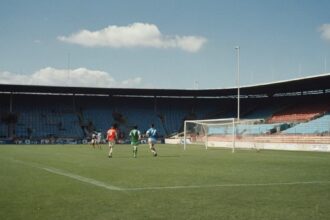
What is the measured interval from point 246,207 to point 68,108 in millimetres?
72915

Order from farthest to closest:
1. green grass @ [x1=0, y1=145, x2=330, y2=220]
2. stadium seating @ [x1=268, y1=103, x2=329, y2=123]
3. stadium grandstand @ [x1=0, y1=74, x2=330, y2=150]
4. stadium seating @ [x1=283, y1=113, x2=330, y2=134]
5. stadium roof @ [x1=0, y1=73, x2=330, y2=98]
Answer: stadium grandstand @ [x1=0, y1=74, x2=330, y2=150]
stadium roof @ [x1=0, y1=73, x2=330, y2=98]
stadium seating @ [x1=268, y1=103, x2=329, y2=123]
stadium seating @ [x1=283, y1=113, x2=330, y2=134]
green grass @ [x1=0, y1=145, x2=330, y2=220]

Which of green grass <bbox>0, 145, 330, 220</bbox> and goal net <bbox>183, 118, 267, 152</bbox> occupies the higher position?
goal net <bbox>183, 118, 267, 152</bbox>

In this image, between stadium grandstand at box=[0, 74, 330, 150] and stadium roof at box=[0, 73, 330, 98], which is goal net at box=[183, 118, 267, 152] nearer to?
stadium roof at box=[0, 73, 330, 98]

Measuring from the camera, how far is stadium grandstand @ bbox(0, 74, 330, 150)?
70125 millimetres

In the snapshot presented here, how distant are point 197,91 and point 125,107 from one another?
40.2ft

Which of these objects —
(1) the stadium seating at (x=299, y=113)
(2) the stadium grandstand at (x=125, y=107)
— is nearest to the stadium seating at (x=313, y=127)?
(1) the stadium seating at (x=299, y=113)

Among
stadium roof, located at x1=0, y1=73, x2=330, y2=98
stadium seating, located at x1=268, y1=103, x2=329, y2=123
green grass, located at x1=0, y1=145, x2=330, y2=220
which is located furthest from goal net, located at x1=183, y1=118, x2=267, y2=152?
green grass, located at x1=0, y1=145, x2=330, y2=220

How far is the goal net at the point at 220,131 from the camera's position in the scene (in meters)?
52.2

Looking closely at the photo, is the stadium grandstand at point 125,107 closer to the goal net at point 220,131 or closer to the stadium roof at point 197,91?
the stadium roof at point 197,91

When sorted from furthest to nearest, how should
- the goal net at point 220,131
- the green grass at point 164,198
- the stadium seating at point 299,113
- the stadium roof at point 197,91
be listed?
the stadium roof at point 197,91 → the stadium seating at point 299,113 → the goal net at point 220,131 → the green grass at point 164,198

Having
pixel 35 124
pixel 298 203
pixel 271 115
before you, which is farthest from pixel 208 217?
pixel 35 124

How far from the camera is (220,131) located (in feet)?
179

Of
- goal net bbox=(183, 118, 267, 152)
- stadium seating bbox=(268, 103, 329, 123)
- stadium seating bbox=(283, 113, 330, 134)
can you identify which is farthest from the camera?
stadium seating bbox=(268, 103, 329, 123)

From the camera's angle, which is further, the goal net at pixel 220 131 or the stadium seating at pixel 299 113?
the stadium seating at pixel 299 113
